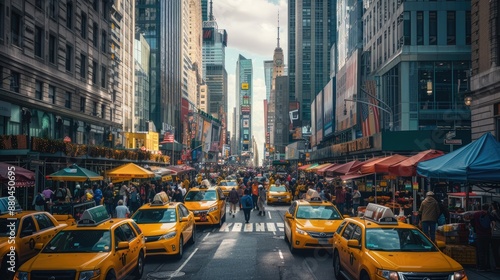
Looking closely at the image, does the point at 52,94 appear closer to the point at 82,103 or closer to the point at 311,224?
the point at 82,103

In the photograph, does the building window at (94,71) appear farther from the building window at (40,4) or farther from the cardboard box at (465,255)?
the cardboard box at (465,255)

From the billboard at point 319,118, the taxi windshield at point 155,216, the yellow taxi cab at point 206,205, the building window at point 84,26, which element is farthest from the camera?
the billboard at point 319,118

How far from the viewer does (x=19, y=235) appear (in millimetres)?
12148

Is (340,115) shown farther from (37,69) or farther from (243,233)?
(243,233)

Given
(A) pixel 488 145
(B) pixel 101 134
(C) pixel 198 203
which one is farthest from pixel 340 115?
(A) pixel 488 145

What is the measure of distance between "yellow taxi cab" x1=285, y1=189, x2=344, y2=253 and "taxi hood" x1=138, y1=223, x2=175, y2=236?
3.87 metres

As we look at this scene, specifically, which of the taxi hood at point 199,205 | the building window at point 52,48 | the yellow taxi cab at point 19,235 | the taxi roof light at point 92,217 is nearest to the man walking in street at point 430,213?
the taxi roof light at point 92,217

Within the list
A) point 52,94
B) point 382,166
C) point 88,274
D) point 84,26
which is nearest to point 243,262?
point 88,274

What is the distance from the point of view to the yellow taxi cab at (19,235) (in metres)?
11.3

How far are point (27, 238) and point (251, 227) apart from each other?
12035mm

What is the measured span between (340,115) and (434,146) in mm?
42582

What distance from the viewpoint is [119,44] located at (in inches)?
2464

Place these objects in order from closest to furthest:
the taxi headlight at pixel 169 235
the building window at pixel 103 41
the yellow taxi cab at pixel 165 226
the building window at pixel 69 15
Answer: the yellow taxi cab at pixel 165 226 → the taxi headlight at pixel 169 235 → the building window at pixel 69 15 → the building window at pixel 103 41

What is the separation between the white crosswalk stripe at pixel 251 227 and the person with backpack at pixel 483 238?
10.0 metres
